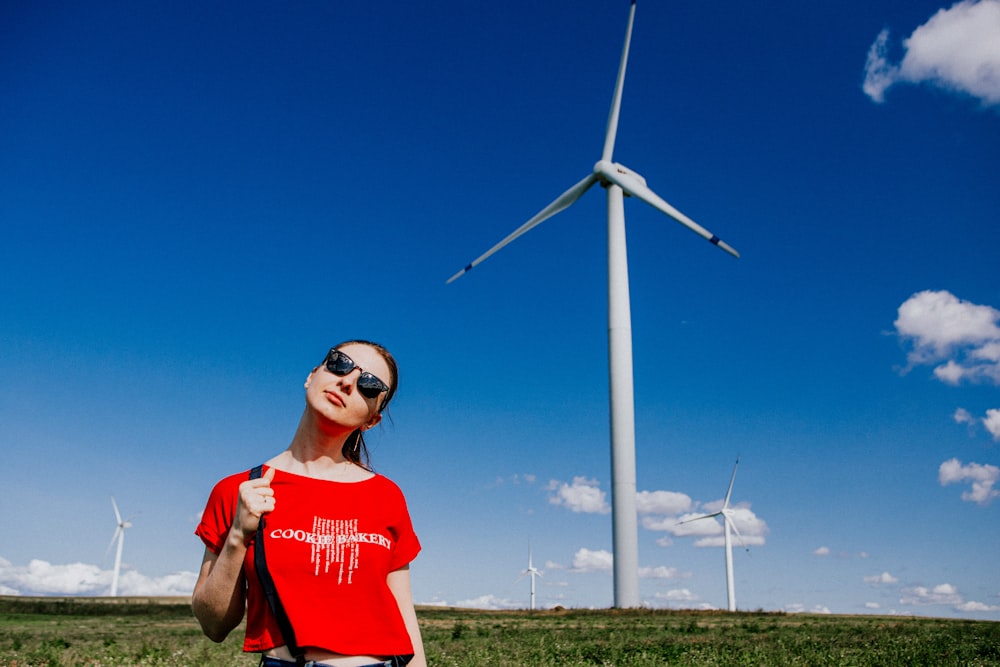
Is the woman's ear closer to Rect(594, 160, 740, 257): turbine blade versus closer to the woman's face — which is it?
the woman's face

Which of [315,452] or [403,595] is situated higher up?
[315,452]

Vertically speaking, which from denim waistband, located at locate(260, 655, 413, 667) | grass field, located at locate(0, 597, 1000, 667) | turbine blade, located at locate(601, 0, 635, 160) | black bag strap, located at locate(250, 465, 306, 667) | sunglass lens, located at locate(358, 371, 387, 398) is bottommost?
grass field, located at locate(0, 597, 1000, 667)

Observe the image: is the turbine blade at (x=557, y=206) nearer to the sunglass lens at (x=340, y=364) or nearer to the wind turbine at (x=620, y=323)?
the wind turbine at (x=620, y=323)

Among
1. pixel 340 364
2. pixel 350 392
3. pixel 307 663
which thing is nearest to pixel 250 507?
pixel 307 663

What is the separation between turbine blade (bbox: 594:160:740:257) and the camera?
4956 cm

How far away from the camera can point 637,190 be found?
4981 cm

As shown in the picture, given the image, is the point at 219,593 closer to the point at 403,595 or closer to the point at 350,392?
the point at 403,595

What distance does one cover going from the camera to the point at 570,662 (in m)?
14.3

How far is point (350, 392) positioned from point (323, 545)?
2.54 feet

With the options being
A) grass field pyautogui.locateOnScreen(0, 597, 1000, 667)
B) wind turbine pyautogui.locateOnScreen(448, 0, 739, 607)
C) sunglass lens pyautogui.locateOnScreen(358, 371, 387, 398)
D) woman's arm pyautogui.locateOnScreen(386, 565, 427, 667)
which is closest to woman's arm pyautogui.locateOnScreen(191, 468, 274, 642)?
sunglass lens pyautogui.locateOnScreen(358, 371, 387, 398)

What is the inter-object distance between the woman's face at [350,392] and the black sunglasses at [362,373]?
0.02 meters

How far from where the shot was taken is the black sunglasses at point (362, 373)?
4.01 meters

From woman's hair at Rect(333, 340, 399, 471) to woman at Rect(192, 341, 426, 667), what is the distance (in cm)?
4

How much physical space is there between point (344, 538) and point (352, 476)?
42 centimetres
